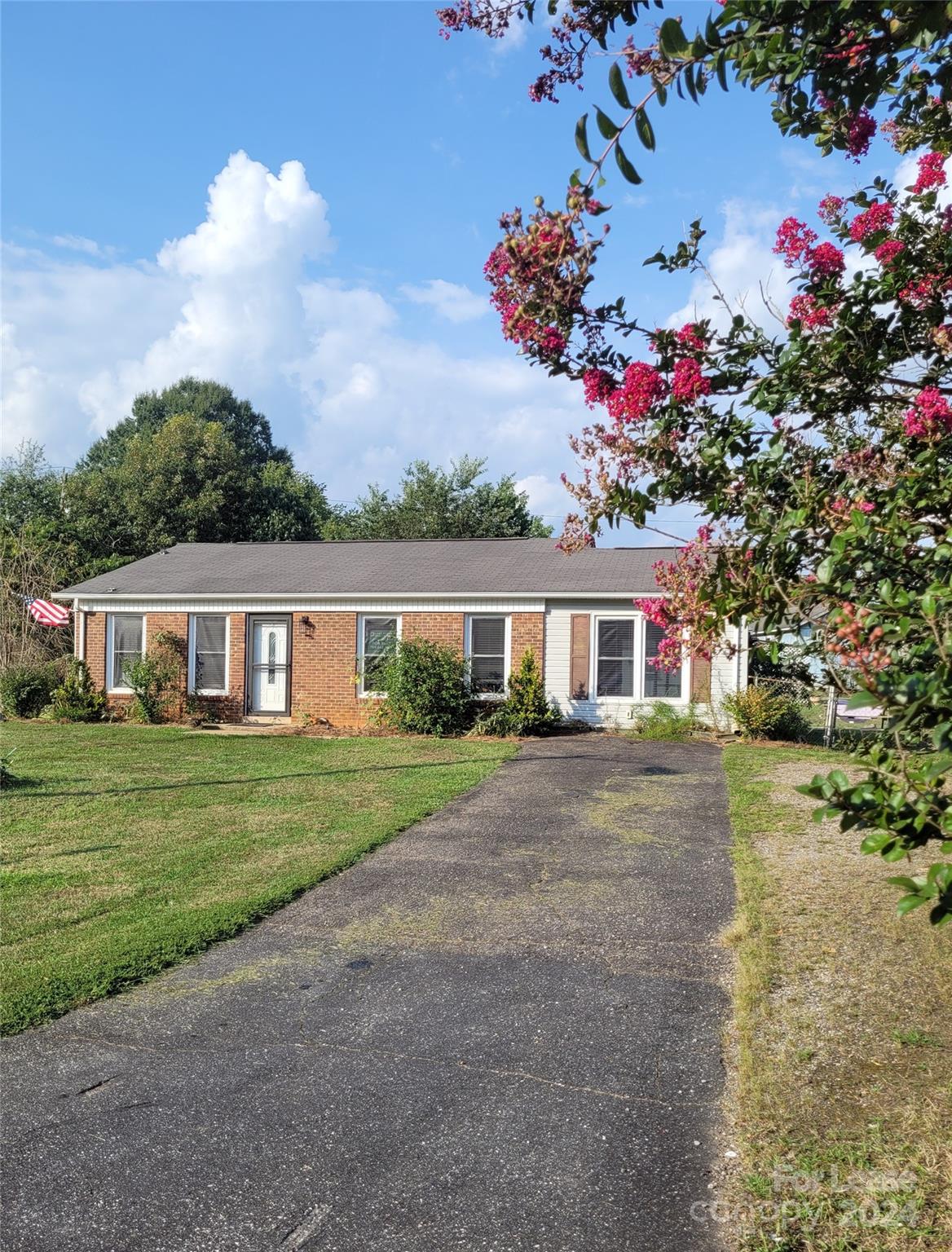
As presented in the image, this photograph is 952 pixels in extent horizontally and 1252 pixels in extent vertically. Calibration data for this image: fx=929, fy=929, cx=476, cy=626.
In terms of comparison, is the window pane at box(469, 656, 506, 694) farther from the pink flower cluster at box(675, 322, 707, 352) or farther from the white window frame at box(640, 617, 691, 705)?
the pink flower cluster at box(675, 322, 707, 352)

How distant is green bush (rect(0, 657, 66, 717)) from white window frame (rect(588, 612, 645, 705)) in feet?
37.4

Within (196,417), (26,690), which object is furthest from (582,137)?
(196,417)

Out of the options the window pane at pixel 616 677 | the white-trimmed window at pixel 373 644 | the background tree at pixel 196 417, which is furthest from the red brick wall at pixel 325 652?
the background tree at pixel 196 417

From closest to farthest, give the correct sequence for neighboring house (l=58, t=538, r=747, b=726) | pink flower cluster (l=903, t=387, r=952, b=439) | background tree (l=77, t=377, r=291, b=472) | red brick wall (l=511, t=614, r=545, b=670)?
1. pink flower cluster (l=903, t=387, r=952, b=439)
2. neighboring house (l=58, t=538, r=747, b=726)
3. red brick wall (l=511, t=614, r=545, b=670)
4. background tree (l=77, t=377, r=291, b=472)

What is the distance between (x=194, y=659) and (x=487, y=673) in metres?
6.23

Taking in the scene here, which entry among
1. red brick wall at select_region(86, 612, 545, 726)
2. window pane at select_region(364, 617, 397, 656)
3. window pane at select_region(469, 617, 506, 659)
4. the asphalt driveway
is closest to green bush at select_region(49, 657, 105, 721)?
red brick wall at select_region(86, 612, 545, 726)

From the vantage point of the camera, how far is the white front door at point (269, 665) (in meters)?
18.8

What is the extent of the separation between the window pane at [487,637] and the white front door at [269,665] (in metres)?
3.91

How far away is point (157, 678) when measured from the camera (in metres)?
18.7

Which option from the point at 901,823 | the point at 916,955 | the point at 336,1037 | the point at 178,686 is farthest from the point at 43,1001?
the point at 178,686

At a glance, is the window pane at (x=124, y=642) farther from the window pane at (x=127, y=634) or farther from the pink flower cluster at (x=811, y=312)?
the pink flower cluster at (x=811, y=312)

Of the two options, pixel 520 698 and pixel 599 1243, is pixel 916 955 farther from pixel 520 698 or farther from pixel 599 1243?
pixel 520 698

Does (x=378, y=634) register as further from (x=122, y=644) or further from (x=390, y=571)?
(x=122, y=644)

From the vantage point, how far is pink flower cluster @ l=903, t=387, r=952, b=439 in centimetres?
337
